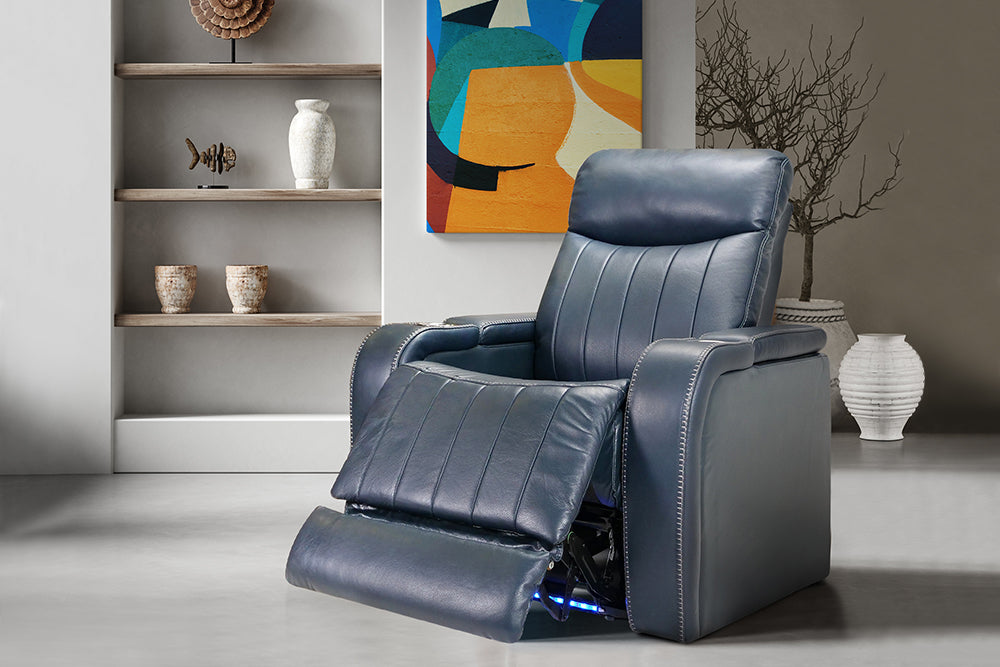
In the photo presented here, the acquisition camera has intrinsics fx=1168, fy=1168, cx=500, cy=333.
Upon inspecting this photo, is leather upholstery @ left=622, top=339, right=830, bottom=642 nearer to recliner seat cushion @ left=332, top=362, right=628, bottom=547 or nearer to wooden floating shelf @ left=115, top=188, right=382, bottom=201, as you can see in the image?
recliner seat cushion @ left=332, top=362, right=628, bottom=547

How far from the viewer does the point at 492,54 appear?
163 inches

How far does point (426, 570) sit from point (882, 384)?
3.05 meters

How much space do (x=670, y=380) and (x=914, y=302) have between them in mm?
4123

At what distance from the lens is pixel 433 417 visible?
99.0 inches

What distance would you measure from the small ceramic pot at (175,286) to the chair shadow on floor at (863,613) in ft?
7.19

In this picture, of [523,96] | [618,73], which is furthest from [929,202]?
[523,96]

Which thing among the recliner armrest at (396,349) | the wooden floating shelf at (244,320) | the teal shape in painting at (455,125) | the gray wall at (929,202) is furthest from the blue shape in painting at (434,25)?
the gray wall at (929,202)

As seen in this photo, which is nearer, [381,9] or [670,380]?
[670,380]

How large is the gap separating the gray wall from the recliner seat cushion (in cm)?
390

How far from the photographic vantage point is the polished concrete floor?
233 cm

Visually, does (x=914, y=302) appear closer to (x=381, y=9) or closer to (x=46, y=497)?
(x=381, y=9)

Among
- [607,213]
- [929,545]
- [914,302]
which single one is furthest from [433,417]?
[914,302]

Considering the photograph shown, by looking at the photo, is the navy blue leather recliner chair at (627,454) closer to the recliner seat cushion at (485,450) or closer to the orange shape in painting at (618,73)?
the recliner seat cushion at (485,450)

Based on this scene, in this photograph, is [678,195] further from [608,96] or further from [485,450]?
[608,96]
